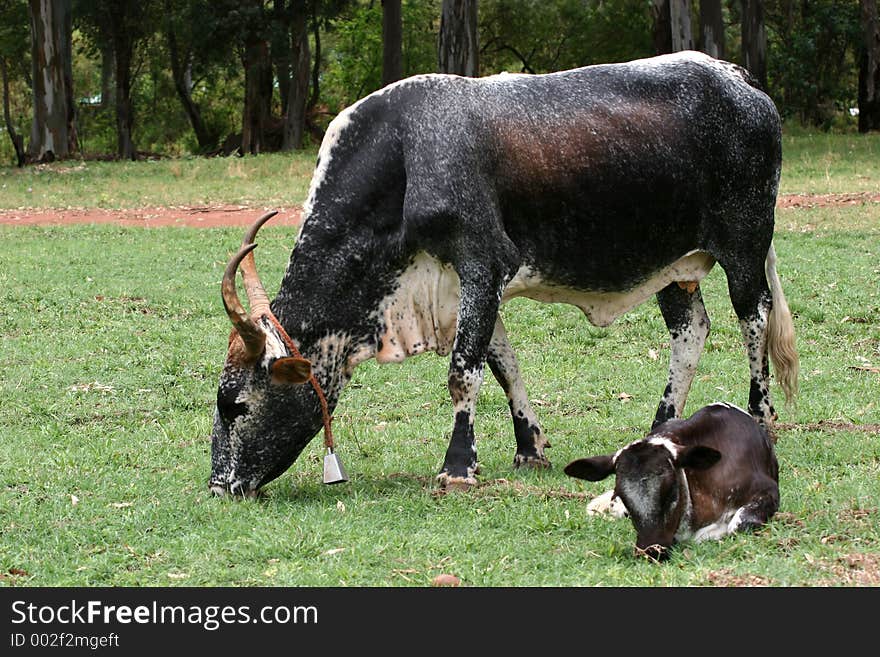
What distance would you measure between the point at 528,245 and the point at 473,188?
0.50m

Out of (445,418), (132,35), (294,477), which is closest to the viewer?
(294,477)

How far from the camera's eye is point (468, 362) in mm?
7027

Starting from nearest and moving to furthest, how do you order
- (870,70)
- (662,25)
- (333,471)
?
(333,471)
(662,25)
(870,70)

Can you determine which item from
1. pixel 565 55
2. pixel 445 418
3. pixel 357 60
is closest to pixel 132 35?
pixel 357 60

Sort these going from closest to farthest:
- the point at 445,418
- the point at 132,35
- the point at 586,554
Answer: the point at 586,554, the point at 445,418, the point at 132,35

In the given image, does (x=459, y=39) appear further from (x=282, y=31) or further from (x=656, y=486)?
(x=656, y=486)

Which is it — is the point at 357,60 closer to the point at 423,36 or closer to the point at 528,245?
the point at 423,36

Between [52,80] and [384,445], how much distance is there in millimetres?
26273

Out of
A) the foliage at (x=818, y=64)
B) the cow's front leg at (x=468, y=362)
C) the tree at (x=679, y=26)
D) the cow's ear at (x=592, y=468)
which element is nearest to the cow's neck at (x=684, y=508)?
the cow's ear at (x=592, y=468)

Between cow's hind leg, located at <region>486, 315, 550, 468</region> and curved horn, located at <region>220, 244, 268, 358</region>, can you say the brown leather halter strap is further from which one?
cow's hind leg, located at <region>486, 315, 550, 468</region>

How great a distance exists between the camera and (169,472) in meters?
7.73

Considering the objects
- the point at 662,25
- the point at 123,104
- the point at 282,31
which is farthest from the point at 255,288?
the point at 123,104

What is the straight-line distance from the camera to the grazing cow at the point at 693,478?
5.63m

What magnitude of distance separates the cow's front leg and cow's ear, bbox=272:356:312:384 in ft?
2.59
